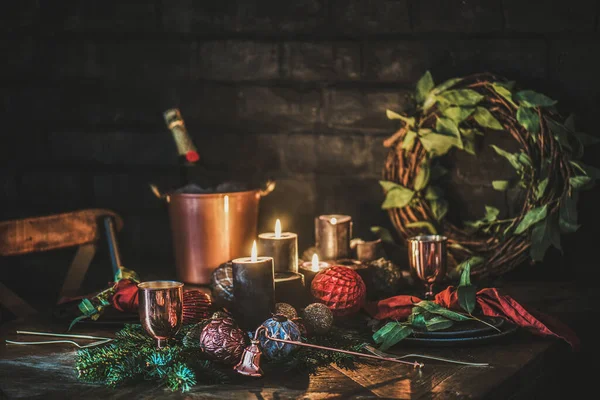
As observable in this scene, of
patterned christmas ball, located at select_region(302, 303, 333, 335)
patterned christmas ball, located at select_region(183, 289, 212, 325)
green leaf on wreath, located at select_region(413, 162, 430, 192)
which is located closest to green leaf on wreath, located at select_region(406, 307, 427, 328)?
patterned christmas ball, located at select_region(302, 303, 333, 335)

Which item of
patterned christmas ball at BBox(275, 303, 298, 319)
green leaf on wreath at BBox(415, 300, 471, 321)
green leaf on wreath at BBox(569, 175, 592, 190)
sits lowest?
green leaf on wreath at BBox(415, 300, 471, 321)

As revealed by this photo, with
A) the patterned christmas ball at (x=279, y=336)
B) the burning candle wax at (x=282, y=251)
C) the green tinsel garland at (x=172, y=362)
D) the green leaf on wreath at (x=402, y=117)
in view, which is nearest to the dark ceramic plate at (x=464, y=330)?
the green tinsel garland at (x=172, y=362)

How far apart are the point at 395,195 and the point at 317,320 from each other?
2.20 feet

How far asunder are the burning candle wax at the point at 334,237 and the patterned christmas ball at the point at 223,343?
1.75ft

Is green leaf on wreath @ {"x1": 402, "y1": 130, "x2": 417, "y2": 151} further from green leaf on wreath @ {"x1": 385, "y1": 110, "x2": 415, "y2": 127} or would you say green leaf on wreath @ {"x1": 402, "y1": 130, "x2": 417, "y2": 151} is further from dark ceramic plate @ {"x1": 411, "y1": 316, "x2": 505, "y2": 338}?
dark ceramic plate @ {"x1": 411, "y1": 316, "x2": 505, "y2": 338}

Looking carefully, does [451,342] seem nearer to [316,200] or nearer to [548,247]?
[548,247]

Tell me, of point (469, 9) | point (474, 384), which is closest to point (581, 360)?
point (474, 384)

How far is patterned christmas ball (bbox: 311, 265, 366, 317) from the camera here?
1.42m

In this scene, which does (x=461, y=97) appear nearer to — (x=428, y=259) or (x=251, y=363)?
(x=428, y=259)

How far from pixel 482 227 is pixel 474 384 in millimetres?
882

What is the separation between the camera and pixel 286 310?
4.27 feet

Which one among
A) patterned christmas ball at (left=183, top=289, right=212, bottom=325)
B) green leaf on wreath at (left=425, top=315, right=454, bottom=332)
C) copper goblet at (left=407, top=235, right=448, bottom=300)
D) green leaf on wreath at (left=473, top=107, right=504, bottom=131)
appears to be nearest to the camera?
green leaf on wreath at (left=425, top=315, right=454, bottom=332)

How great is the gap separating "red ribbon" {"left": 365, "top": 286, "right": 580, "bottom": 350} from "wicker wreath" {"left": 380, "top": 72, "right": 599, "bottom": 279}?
323 mm

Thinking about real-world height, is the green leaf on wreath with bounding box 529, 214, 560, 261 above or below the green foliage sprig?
above
